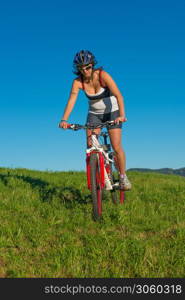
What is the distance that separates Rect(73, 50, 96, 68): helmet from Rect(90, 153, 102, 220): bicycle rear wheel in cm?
177

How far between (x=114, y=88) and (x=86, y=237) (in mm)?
3286

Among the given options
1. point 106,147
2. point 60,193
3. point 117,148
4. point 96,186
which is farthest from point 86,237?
point 60,193

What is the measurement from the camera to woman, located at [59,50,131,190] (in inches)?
286

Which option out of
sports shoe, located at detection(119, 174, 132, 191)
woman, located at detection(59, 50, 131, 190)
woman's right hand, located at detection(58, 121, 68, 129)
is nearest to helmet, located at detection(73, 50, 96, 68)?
woman, located at detection(59, 50, 131, 190)

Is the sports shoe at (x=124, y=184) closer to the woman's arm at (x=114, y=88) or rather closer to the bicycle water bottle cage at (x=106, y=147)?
the bicycle water bottle cage at (x=106, y=147)

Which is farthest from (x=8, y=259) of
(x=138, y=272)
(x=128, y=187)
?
(x=128, y=187)

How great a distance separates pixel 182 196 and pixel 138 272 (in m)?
5.57

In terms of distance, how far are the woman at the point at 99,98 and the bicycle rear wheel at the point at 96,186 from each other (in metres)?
0.63

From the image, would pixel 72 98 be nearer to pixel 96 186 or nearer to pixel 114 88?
pixel 114 88

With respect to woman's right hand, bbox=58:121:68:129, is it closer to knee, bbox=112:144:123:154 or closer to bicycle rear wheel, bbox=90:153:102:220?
bicycle rear wheel, bbox=90:153:102:220

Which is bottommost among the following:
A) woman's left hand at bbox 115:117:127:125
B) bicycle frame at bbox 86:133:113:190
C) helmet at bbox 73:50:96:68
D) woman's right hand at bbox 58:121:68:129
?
bicycle frame at bbox 86:133:113:190

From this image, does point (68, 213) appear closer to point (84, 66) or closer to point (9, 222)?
point (9, 222)

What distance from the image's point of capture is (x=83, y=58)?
7.14m

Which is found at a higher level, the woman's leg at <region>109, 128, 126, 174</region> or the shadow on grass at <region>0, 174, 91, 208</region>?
the woman's leg at <region>109, 128, 126, 174</region>
